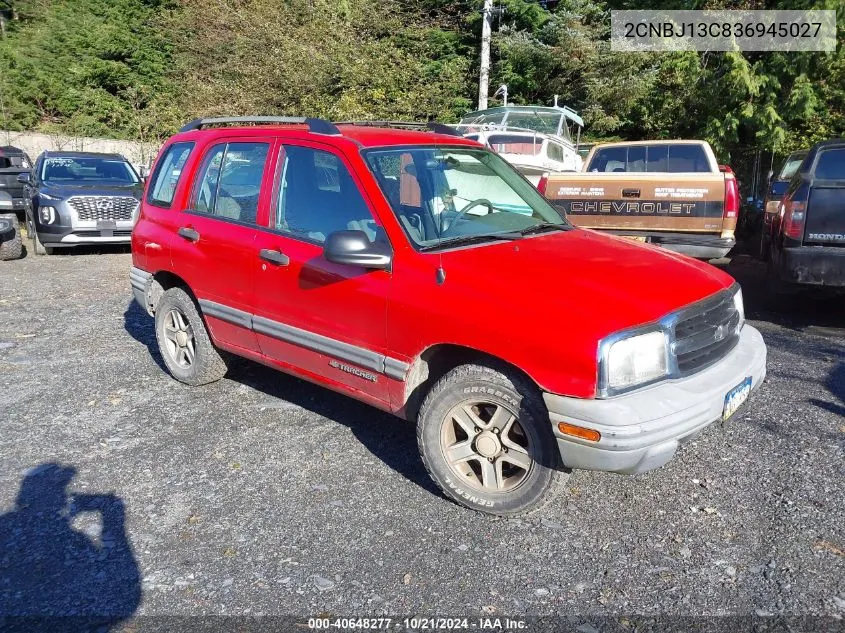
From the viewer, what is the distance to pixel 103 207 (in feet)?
39.2

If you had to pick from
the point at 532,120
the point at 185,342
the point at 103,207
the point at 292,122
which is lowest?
the point at 185,342

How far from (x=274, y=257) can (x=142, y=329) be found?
11.7 feet

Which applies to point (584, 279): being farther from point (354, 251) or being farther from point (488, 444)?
point (354, 251)

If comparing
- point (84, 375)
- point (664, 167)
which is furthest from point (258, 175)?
point (664, 167)

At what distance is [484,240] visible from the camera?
379 centimetres

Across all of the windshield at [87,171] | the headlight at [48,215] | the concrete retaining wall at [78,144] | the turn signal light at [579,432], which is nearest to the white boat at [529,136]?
the windshield at [87,171]

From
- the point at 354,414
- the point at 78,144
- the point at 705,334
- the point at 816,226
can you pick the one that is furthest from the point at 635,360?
the point at 78,144

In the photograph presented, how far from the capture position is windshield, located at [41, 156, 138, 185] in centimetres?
1261

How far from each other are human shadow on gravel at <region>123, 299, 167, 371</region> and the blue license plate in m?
4.39

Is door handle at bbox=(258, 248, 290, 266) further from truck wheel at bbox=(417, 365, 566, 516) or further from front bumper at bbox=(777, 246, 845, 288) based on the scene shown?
front bumper at bbox=(777, 246, 845, 288)

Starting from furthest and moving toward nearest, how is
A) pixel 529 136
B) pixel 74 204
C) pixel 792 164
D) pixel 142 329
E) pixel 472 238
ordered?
pixel 529 136 → pixel 74 204 → pixel 792 164 → pixel 142 329 → pixel 472 238

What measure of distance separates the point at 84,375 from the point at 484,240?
371 centimetres

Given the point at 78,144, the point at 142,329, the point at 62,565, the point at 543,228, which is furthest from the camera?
the point at 78,144

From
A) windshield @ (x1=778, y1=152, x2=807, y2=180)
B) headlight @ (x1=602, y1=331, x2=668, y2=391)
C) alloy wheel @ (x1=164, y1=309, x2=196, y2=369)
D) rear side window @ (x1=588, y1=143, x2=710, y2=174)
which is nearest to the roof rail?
alloy wheel @ (x1=164, y1=309, x2=196, y2=369)
